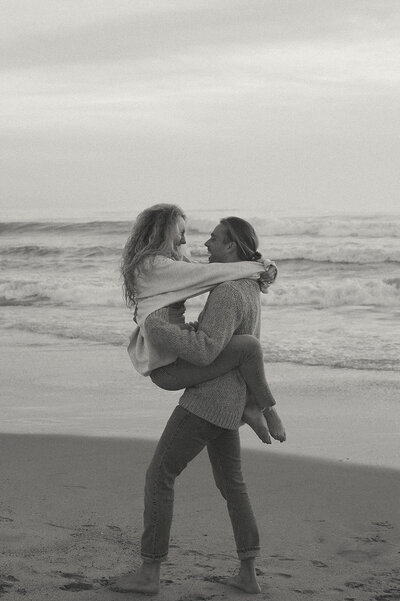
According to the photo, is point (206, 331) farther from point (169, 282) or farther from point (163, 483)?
point (163, 483)

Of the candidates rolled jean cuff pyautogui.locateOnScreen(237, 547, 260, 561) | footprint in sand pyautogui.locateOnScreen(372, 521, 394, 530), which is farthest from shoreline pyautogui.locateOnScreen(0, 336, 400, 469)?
rolled jean cuff pyautogui.locateOnScreen(237, 547, 260, 561)

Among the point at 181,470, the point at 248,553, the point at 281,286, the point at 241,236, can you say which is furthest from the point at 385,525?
the point at 281,286

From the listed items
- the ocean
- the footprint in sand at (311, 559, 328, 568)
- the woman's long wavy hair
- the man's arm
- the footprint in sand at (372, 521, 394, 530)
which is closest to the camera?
the man's arm

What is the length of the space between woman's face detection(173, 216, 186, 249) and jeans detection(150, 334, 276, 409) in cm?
43

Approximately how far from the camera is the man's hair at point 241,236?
348 cm

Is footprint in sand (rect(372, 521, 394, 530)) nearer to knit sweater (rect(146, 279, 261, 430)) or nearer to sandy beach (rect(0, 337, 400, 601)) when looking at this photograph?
sandy beach (rect(0, 337, 400, 601))

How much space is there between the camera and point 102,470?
5230mm

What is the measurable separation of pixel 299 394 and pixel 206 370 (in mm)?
4335

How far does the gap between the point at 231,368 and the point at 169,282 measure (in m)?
0.41

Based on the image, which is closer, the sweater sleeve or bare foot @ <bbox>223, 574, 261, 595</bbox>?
the sweater sleeve

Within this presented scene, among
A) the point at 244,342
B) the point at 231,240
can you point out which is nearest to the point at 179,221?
the point at 231,240

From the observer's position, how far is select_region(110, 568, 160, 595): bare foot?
3.45 m

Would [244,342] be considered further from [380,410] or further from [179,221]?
[380,410]

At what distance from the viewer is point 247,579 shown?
351cm
